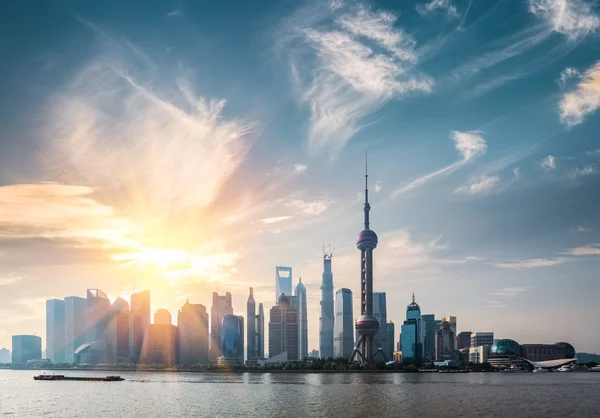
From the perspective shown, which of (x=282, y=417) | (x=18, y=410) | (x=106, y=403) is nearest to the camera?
(x=282, y=417)

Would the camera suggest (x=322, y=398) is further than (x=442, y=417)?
Yes

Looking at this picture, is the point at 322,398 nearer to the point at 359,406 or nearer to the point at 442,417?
the point at 359,406

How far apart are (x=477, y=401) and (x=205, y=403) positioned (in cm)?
7376

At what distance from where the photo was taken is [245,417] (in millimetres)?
137750

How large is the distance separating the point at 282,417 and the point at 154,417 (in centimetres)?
2923

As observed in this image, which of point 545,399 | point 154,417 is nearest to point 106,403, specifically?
point 154,417

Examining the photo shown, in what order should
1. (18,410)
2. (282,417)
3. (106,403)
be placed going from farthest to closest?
(106,403), (18,410), (282,417)

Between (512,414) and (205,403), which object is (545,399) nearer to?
(512,414)

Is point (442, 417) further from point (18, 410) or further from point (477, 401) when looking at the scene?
point (18, 410)

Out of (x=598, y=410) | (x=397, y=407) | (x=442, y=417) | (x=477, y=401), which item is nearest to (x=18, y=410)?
(x=397, y=407)

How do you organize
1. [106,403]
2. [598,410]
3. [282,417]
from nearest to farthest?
1. [282,417]
2. [598,410]
3. [106,403]

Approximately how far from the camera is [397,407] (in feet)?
525

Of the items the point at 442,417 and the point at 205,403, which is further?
the point at 205,403

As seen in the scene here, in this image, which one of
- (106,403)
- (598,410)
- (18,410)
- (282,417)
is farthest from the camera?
(106,403)
